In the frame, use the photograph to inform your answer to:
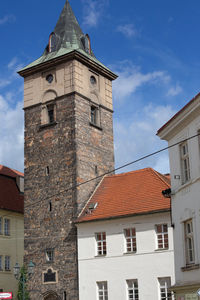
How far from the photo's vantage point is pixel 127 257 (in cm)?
2742

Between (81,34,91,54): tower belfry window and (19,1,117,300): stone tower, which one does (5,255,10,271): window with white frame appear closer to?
(19,1,117,300): stone tower

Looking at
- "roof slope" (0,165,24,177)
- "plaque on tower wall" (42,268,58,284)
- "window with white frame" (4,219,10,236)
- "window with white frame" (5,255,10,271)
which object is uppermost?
"roof slope" (0,165,24,177)

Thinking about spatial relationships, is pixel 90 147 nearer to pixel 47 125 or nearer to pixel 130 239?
pixel 47 125

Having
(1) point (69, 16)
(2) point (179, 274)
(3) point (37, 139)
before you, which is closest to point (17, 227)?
(3) point (37, 139)

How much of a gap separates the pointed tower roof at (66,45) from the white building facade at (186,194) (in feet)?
54.6

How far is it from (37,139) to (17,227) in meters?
7.91

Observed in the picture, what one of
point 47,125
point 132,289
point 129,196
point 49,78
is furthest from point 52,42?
point 132,289

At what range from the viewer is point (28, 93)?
114ft

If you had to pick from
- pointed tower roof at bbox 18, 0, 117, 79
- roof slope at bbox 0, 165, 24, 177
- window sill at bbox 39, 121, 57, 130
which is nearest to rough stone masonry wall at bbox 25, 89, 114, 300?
window sill at bbox 39, 121, 57, 130

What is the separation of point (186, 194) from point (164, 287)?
1081 cm

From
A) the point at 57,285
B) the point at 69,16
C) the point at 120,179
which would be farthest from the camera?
the point at 69,16

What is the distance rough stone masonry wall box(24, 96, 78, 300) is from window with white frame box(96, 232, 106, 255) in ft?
4.87

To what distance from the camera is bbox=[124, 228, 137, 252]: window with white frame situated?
1088 inches

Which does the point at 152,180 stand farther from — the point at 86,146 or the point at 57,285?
the point at 57,285
